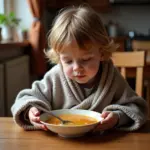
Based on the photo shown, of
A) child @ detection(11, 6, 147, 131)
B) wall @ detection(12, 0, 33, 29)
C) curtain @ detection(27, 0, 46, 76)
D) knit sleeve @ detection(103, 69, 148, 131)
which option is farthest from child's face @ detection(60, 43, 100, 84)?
wall @ detection(12, 0, 33, 29)

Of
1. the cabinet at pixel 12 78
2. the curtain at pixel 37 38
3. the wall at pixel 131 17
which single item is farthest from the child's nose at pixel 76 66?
the wall at pixel 131 17

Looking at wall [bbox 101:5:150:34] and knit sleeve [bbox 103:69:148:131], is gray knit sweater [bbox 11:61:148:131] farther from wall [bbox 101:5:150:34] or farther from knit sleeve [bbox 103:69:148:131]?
wall [bbox 101:5:150:34]

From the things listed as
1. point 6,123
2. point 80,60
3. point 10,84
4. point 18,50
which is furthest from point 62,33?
point 18,50

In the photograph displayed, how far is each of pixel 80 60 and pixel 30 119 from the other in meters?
0.23

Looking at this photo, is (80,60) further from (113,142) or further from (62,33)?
(113,142)

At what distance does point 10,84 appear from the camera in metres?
2.38

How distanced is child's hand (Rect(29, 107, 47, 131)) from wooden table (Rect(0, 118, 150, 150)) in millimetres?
22

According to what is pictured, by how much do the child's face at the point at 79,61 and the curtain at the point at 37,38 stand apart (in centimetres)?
186

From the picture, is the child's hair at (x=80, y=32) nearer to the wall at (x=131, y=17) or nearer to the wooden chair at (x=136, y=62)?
the wooden chair at (x=136, y=62)

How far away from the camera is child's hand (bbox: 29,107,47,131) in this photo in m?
0.86

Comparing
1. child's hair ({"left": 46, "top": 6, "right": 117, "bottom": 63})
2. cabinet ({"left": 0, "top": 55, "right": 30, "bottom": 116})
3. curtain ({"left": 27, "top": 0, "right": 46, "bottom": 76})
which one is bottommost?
cabinet ({"left": 0, "top": 55, "right": 30, "bottom": 116})

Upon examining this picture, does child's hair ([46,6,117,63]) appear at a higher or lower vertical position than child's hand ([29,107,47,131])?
higher

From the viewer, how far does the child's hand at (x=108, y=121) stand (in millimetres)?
851

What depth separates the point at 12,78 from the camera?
2.42 meters
